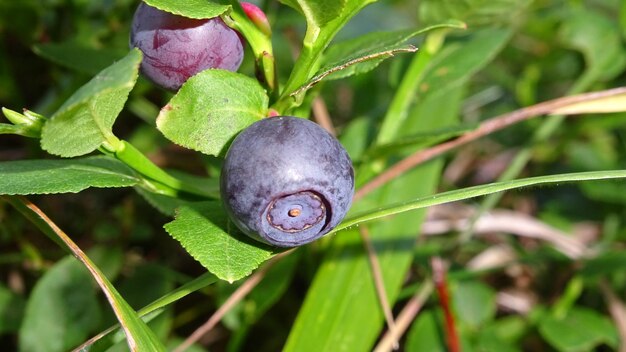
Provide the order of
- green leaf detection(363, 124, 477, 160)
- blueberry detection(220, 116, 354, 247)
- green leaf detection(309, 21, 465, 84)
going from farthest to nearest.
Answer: green leaf detection(363, 124, 477, 160), green leaf detection(309, 21, 465, 84), blueberry detection(220, 116, 354, 247)

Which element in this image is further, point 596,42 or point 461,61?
Result: point 596,42

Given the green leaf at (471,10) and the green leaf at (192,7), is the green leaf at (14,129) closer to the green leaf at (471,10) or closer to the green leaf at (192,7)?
the green leaf at (192,7)

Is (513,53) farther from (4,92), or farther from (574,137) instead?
(4,92)

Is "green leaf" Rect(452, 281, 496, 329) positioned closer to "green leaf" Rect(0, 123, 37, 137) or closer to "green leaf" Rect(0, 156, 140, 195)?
"green leaf" Rect(0, 156, 140, 195)

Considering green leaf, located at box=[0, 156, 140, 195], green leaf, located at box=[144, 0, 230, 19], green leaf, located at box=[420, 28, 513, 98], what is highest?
green leaf, located at box=[144, 0, 230, 19]

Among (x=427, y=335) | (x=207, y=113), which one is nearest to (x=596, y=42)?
(x=427, y=335)

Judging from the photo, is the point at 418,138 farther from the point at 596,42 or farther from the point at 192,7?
the point at 596,42

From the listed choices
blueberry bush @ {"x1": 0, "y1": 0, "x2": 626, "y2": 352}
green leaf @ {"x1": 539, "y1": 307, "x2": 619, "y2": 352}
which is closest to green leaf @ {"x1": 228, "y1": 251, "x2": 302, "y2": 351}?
blueberry bush @ {"x1": 0, "y1": 0, "x2": 626, "y2": 352}
